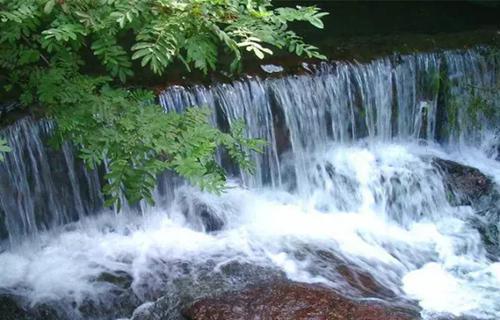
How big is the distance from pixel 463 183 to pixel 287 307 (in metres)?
3.09

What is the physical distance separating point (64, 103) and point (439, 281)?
338 cm

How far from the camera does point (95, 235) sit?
554cm

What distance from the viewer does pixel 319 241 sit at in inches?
219

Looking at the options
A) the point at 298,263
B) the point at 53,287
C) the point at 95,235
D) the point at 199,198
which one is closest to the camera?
the point at 53,287

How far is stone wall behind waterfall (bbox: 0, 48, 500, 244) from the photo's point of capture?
531 cm

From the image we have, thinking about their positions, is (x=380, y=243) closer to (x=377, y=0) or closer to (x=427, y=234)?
(x=427, y=234)

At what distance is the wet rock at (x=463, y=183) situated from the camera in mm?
6453

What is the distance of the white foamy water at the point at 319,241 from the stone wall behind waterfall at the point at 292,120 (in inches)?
7.5

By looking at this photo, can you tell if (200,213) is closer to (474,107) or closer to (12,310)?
(12,310)

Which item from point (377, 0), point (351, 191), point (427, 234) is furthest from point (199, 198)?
point (377, 0)

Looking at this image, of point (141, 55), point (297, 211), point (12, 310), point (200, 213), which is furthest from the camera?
point (297, 211)

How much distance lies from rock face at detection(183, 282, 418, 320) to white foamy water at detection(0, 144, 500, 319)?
1.22ft

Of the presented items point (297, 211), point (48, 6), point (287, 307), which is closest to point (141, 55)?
point (48, 6)

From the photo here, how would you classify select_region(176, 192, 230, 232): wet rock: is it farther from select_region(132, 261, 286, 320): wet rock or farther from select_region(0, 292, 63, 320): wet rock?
select_region(0, 292, 63, 320): wet rock
